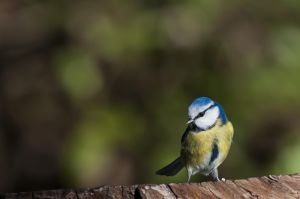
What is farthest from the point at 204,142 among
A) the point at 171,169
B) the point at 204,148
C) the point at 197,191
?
the point at 197,191

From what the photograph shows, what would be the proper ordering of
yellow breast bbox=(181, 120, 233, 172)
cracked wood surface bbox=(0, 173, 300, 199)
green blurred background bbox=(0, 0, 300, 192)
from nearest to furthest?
cracked wood surface bbox=(0, 173, 300, 199) < yellow breast bbox=(181, 120, 233, 172) < green blurred background bbox=(0, 0, 300, 192)

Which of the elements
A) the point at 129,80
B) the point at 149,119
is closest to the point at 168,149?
the point at 149,119

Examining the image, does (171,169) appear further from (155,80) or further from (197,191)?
(155,80)

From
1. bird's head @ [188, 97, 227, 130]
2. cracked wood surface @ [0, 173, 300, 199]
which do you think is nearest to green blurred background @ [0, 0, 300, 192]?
bird's head @ [188, 97, 227, 130]

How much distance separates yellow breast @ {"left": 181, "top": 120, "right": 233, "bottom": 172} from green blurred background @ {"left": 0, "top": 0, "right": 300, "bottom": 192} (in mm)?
1176

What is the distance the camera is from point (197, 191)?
2.16 m

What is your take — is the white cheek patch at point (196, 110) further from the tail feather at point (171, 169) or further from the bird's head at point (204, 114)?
the tail feather at point (171, 169)

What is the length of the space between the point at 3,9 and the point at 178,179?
58.5 inches

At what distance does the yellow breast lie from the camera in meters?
2.97

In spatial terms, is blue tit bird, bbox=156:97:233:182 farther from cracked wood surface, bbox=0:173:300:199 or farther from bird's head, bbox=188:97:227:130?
cracked wood surface, bbox=0:173:300:199

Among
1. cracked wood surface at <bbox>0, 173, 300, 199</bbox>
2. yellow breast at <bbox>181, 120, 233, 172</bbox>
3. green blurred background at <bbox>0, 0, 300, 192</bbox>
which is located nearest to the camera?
cracked wood surface at <bbox>0, 173, 300, 199</bbox>

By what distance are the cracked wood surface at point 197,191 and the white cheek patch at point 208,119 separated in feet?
2.62

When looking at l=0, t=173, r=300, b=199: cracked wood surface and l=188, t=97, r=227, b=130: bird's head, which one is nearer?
l=0, t=173, r=300, b=199: cracked wood surface

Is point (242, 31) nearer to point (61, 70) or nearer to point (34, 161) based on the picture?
point (61, 70)
